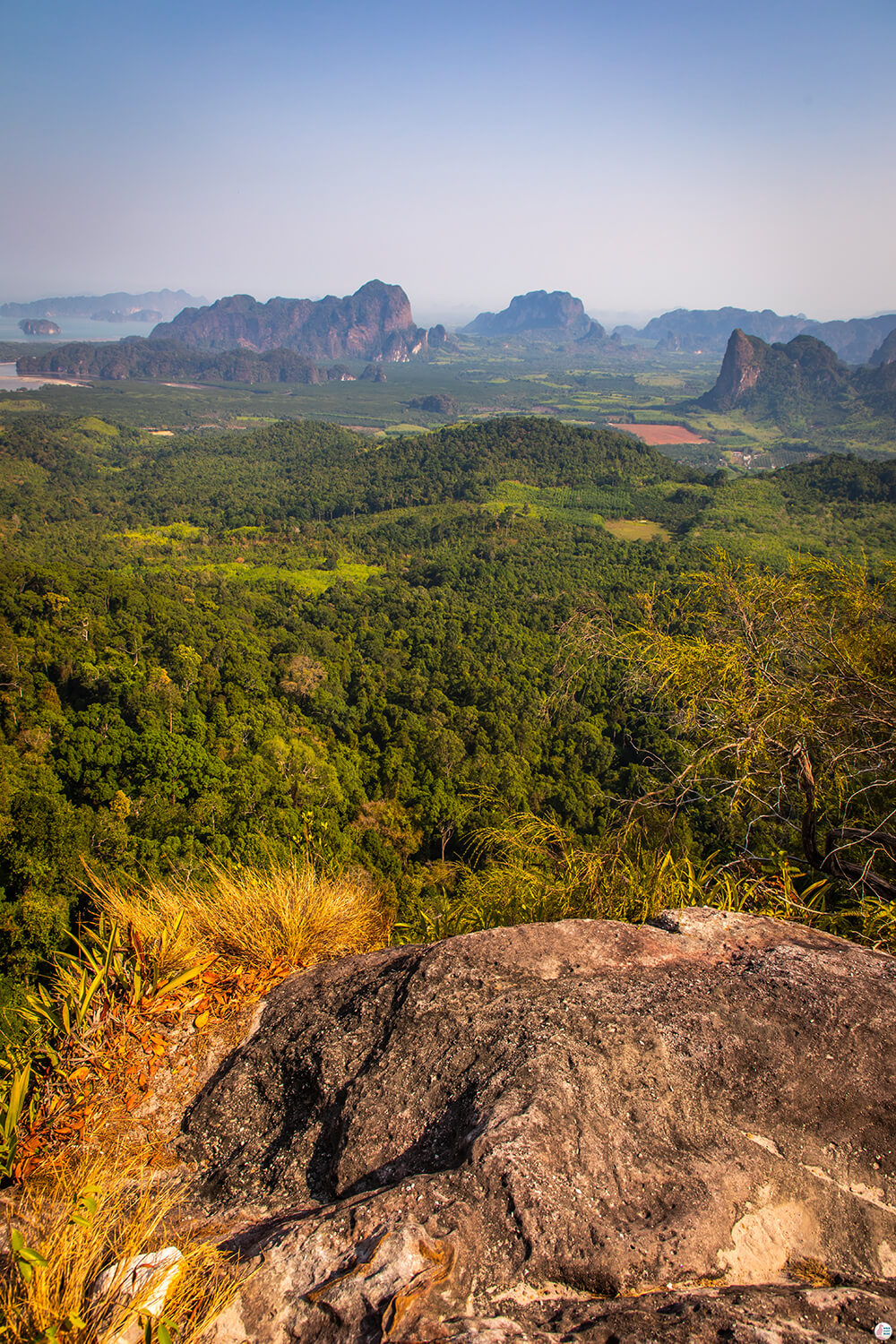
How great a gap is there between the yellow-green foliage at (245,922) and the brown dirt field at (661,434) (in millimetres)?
140911

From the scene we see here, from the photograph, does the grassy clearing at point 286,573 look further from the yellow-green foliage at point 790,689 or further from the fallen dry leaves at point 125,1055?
the fallen dry leaves at point 125,1055

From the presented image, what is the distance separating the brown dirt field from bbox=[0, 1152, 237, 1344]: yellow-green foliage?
143 metres

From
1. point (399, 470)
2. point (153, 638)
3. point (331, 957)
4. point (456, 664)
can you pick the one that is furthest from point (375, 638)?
point (399, 470)

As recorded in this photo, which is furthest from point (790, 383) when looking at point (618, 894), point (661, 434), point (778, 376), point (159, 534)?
point (618, 894)

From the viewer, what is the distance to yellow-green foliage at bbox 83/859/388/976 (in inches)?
125

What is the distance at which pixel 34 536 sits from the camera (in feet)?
216

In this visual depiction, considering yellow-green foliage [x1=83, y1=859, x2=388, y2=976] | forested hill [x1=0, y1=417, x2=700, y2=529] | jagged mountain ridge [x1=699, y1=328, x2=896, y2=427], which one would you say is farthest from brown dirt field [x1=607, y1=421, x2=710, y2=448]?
yellow-green foliage [x1=83, y1=859, x2=388, y2=976]

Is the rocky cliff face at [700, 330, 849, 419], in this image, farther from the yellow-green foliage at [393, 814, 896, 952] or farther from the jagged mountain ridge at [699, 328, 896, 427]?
the yellow-green foliage at [393, 814, 896, 952]

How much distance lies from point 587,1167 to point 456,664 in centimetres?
3945

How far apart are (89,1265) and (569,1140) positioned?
1.40 metres

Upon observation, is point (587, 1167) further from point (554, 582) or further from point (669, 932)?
point (554, 582)

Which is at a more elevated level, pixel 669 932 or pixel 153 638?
pixel 669 932

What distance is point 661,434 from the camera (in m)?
141

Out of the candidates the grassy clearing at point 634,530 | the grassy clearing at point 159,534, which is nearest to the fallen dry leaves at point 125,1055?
the grassy clearing at point 634,530
